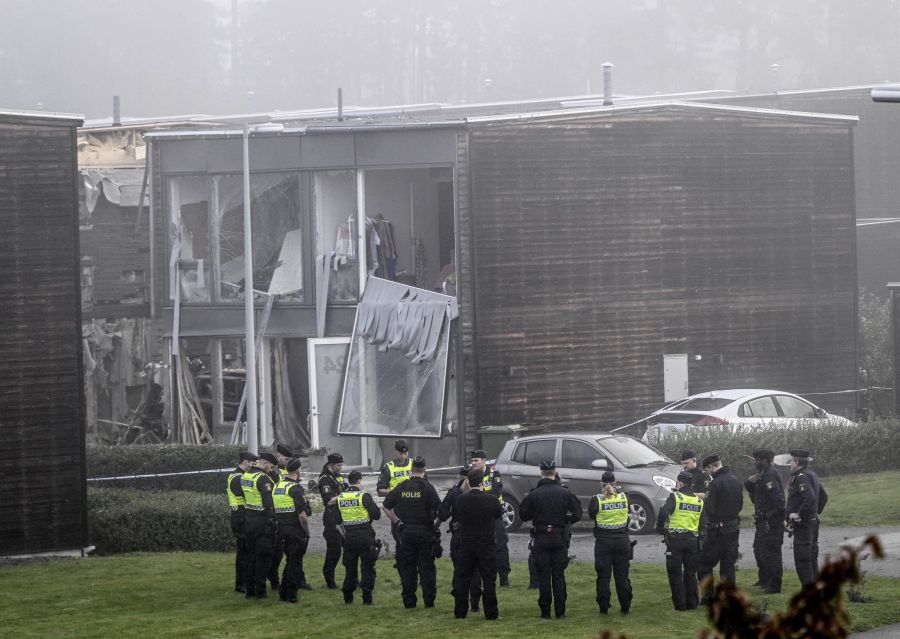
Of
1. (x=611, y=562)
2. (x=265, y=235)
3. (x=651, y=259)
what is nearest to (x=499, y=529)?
(x=611, y=562)

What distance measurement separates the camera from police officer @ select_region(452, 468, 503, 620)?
45.7ft

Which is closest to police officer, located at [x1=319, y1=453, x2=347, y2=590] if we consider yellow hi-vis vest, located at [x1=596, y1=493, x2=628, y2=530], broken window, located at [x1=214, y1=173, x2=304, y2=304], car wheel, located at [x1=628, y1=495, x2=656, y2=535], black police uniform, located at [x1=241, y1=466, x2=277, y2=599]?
black police uniform, located at [x1=241, y1=466, x2=277, y2=599]

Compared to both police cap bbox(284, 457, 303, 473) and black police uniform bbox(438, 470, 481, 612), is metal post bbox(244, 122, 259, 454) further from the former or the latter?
black police uniform bbox(438, 470, 481, 612)

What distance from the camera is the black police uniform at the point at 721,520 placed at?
14.3m

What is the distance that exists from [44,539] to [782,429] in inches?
492

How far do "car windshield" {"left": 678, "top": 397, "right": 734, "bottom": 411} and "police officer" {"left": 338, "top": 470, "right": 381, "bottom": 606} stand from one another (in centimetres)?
1092

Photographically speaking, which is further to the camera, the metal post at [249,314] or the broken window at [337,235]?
the broken window at [337,235]

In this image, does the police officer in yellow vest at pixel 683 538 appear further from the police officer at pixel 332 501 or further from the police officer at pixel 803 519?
the police officer at pixel 332 501

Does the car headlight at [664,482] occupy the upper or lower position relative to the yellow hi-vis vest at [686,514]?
lower

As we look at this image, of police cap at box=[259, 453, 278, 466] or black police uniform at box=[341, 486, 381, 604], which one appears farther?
police cap at box=[259, 453, 278, 466]

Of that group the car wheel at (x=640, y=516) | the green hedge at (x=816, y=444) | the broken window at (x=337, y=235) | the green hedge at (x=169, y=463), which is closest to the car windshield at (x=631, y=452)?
the car wheel at (x=640, y=516)

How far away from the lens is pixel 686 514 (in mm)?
14008

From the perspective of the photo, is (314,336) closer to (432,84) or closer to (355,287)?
(355,287)

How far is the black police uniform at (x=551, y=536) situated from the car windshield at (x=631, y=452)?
19.1 feet
